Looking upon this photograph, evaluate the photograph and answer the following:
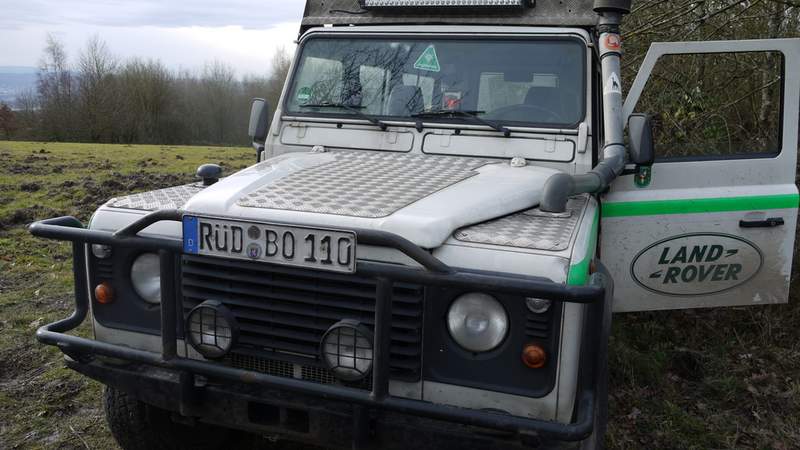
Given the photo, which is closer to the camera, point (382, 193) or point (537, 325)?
point (537, 325)

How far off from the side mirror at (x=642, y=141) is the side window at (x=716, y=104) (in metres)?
0.44

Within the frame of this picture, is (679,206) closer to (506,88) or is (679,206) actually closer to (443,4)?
(506,88)

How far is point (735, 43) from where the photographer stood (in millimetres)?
3738

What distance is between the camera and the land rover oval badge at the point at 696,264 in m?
3.79

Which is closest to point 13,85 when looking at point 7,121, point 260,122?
point 7,121

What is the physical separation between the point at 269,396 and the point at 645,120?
217 cm

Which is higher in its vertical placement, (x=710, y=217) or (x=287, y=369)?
(x=710, y=217)

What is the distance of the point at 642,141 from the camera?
3500 millimetres

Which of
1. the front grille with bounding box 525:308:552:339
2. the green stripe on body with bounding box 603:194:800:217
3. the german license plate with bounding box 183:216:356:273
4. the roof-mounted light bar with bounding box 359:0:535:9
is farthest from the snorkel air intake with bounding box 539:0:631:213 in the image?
the german license plate with bounding box 183:216:356:273

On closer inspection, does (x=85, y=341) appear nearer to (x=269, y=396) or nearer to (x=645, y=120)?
(x=269, y=396)

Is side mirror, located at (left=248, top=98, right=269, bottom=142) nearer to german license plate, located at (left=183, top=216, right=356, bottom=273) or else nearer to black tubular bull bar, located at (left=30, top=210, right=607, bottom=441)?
black tubular bull bar, located at (left=30, top=210, right=607, bottom=441)

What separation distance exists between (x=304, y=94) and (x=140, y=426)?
1.94 metres

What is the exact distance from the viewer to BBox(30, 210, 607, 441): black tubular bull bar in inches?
90.1

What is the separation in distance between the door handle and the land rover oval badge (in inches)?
3.2
